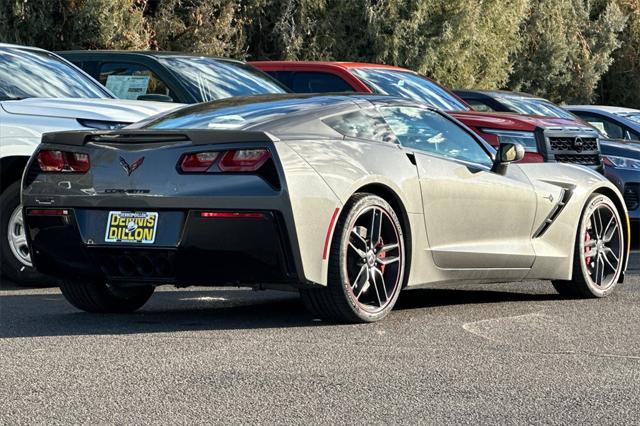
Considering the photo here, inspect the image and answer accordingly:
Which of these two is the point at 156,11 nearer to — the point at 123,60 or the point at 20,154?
the point at 123,60

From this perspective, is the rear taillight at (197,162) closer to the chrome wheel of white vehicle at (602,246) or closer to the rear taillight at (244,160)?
the rear taillight at (244,160)

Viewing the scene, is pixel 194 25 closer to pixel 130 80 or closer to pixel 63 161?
pixel 130 80

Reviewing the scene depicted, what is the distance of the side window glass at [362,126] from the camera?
7.81 m

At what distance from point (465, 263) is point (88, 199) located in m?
2.34

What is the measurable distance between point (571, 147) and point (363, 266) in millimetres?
5782

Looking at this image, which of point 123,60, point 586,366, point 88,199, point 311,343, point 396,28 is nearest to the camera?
point 586,366

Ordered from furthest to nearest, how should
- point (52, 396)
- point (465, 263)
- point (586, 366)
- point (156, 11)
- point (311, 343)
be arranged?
point (156, 11)
point (465, 263)
point (311, 343)
point (586, 366)
point (52, 396)

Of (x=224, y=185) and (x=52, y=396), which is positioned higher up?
(x=224, y=185)

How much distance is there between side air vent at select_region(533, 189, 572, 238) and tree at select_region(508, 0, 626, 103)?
22380 millimetres

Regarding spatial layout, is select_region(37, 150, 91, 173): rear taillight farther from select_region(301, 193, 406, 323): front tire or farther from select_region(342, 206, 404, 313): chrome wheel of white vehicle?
select_region(342, 206, 404, 313): chrome wheel of white vehicle

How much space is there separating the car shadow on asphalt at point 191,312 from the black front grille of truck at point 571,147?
336 centimetres

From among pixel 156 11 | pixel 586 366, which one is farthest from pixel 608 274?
pixel 156 11

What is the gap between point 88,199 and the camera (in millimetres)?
7402

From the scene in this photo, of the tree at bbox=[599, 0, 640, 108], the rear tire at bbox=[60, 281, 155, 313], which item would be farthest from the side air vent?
the tree at bbox=[599, 0, 640, 108]
